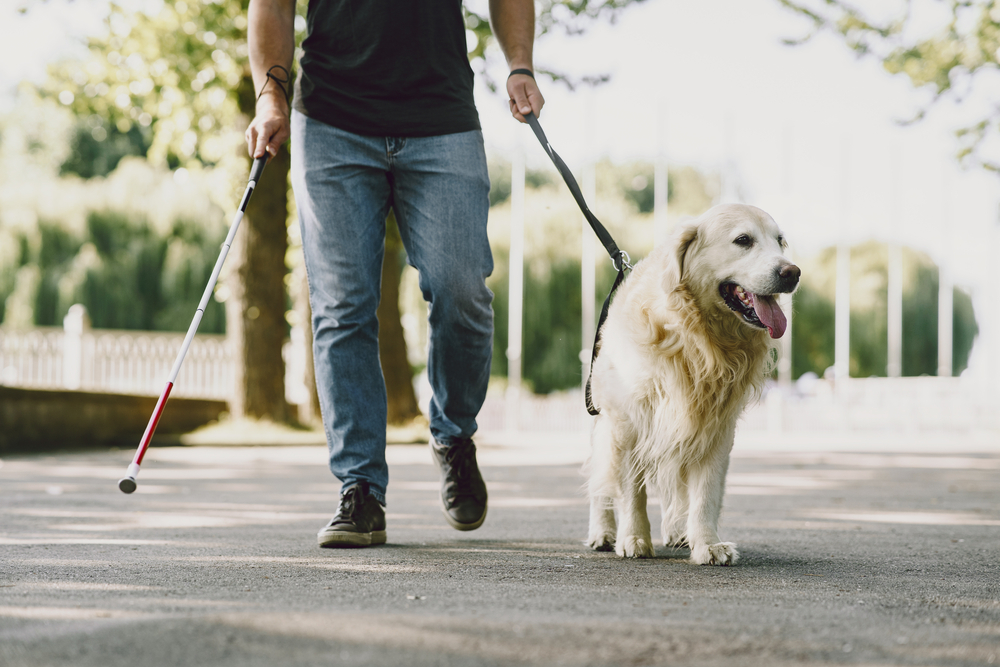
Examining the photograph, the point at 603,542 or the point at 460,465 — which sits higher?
the point at 460,465

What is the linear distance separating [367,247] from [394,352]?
9911mm

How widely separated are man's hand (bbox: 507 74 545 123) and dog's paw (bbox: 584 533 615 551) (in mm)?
1540

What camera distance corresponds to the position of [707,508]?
10.8 feet

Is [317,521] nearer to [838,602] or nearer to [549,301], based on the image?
[838,602]

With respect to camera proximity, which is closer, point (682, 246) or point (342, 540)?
point (342, 540)

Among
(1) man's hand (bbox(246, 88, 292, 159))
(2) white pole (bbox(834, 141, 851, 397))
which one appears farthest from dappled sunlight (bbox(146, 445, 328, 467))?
(2) white pole (bbox(834, 141, 851, 397))

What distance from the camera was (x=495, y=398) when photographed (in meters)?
28.0

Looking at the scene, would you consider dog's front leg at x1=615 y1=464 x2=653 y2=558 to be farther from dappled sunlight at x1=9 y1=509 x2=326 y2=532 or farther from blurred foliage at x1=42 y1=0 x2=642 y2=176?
blurred foliage at x1=42 y1=0 x2=642 y2=176

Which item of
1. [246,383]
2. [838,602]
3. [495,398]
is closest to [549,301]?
[495,398]

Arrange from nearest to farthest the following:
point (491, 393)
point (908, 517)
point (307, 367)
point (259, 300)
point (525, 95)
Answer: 1. point (525, 95)
2. point (908, 517)
3. point (259, 300)
4. point (307, 367)
5. point (491, 393)

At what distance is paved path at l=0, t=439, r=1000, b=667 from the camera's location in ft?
5.71

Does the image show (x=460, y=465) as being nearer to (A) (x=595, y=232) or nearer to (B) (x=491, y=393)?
(A) (x=595, y=232)

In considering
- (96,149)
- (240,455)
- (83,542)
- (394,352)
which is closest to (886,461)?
(394,352)

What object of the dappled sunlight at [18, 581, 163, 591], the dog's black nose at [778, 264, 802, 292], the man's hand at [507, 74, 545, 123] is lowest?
the dappled sunlight at [18, 581, 163, 591]
